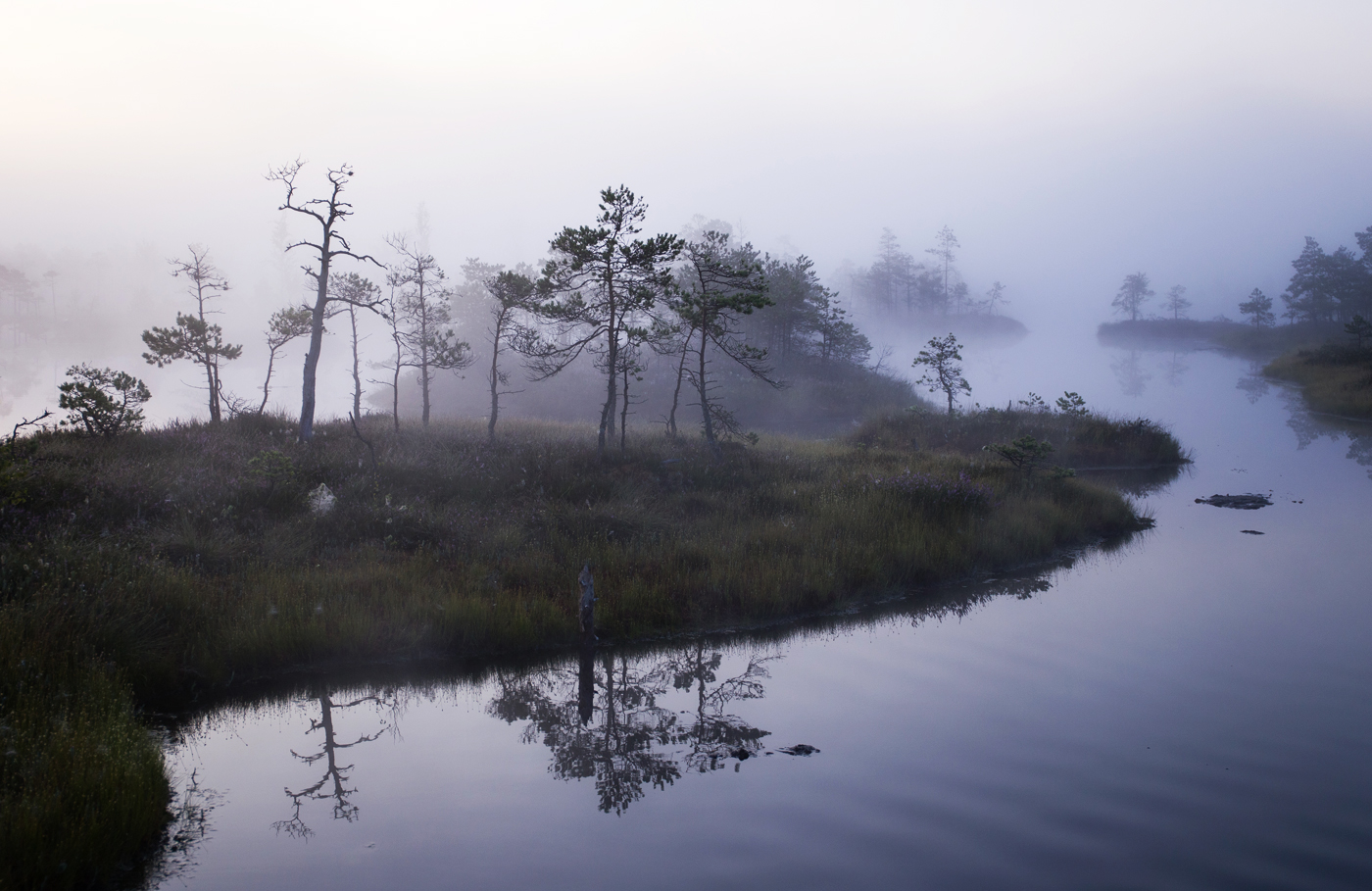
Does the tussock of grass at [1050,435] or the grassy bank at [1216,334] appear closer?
the tussock of grass at [1050,435]

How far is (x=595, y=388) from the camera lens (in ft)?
145

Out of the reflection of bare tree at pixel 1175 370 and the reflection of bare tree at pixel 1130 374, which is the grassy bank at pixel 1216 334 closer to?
the reflection of bare tree at pixel 1175 370

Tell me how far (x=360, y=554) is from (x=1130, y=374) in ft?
211

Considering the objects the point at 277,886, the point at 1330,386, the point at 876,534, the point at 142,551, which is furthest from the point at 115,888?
the point at 1330,386

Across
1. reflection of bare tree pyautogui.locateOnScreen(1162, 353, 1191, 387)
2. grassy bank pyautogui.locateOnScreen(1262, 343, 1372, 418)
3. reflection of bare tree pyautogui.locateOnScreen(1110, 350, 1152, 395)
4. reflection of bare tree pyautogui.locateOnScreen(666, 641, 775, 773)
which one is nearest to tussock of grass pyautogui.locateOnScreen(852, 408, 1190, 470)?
grassy bank pyautogui.locateOnScreen(1262, 343, 1372, 418)

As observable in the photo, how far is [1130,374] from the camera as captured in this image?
191ft

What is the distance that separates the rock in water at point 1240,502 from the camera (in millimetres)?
18375

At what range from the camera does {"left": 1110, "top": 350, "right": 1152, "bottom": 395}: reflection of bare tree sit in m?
49.2

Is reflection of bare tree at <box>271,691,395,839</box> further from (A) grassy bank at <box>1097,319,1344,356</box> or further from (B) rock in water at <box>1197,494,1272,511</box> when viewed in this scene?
(A) grassy bank at <box>1097,319,1344,356</box>

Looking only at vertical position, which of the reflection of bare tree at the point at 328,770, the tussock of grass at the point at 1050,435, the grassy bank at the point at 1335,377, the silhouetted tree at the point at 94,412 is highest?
the grassy bank at the point at 1335,377

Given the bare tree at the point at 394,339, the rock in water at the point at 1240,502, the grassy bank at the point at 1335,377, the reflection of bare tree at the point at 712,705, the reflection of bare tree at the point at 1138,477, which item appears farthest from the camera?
the grassy bank at the point at 1335,377

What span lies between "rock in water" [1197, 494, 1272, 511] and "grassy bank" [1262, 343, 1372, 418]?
21.6 meters

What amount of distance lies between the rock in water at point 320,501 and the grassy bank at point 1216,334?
78.0m

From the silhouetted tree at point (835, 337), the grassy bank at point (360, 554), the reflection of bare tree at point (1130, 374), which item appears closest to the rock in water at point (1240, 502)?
the grassy bank at point (360, 554)
